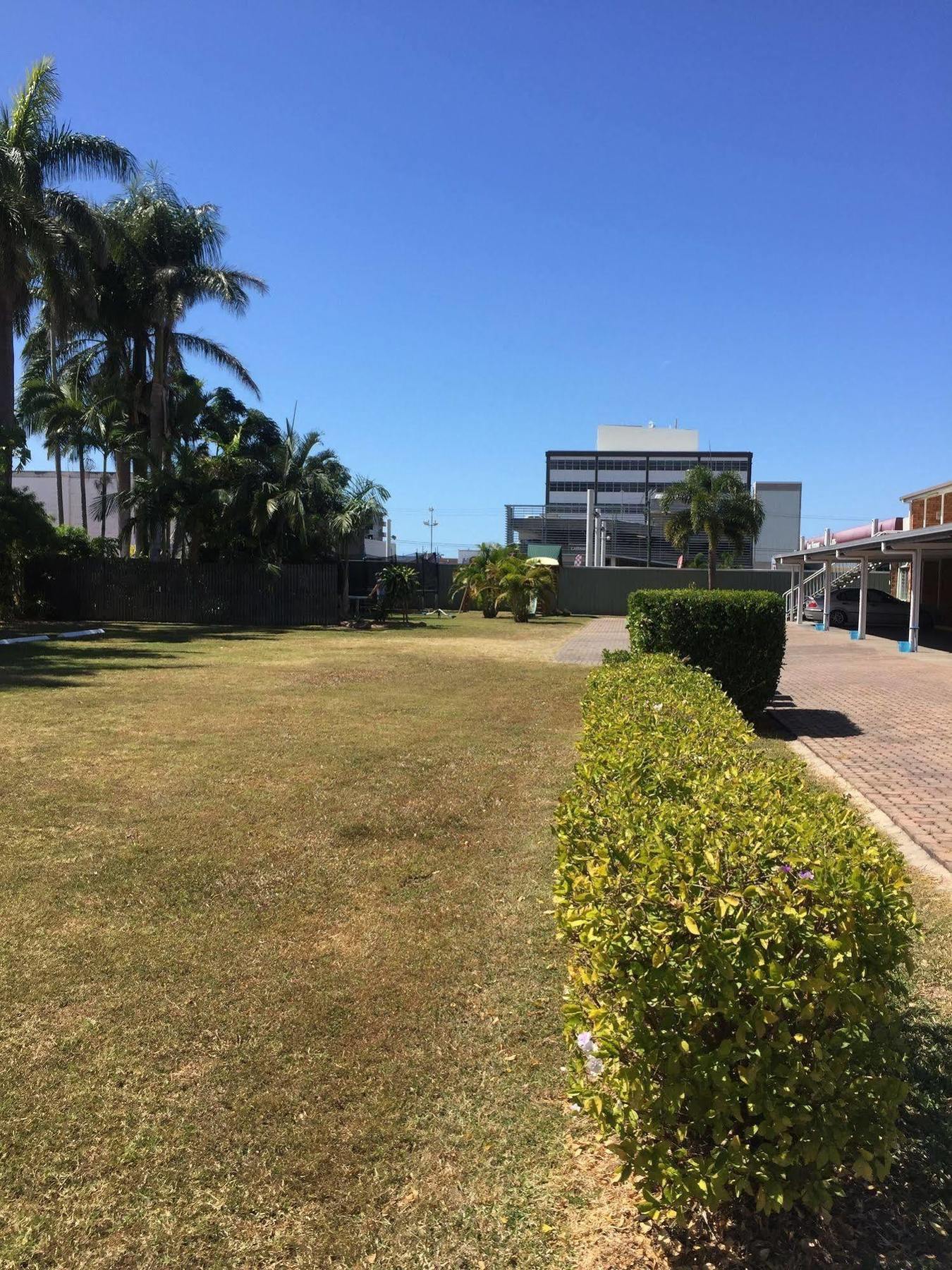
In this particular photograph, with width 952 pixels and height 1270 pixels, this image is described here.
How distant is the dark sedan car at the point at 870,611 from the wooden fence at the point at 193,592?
16806 mm

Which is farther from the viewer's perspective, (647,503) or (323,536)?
(647,503)

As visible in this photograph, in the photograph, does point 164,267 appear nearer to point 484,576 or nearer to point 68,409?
point 68,409

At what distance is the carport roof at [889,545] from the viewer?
1783 cm

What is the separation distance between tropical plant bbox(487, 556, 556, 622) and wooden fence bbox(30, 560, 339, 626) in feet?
24.9

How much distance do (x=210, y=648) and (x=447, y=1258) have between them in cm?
1722

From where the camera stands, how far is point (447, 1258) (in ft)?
7.57

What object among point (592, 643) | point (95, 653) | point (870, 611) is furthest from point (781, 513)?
point (95, 653)

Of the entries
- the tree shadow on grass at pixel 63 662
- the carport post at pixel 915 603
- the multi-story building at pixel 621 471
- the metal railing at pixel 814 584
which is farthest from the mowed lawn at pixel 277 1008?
the multi-story building at pixel 621 471

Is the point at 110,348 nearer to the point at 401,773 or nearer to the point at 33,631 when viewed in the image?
the point at 33,631

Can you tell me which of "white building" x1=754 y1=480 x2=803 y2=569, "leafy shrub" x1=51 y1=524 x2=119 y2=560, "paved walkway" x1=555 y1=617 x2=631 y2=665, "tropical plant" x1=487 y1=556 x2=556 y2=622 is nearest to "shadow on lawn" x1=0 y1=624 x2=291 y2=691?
"leafy shrub" x1=51 y1=524 x2=119 y2=560

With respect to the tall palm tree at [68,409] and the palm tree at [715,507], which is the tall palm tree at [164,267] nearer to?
the tall palm tree at [68,409]

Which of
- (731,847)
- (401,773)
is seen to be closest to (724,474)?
(401,773)

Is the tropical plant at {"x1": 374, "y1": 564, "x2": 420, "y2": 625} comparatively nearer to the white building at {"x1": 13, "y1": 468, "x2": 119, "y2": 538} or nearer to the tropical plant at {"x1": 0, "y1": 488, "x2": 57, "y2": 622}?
the tropical plant at {"x1": 0, "y1": 488, "x2": 57, "y2": 622}

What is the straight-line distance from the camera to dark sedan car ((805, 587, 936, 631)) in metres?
29.2
